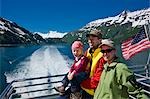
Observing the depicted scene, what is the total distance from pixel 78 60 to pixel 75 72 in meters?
0.09

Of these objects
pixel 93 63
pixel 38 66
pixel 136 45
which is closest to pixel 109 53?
pixel 93 63

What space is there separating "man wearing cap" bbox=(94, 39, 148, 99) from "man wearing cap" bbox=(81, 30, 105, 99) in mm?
314

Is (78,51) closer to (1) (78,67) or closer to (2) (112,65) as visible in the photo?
(1) (78,67)

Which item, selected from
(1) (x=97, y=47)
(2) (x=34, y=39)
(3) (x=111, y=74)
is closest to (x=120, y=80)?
(3) (x=111, y=74)

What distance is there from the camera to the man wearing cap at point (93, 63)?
2348 millimetres

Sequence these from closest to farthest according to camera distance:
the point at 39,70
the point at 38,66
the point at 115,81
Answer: the point at 115,81
the point at 39,70
the point at 38,66

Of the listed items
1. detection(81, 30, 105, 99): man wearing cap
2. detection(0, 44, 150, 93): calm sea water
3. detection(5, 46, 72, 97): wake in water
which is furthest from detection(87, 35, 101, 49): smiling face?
detection(0, 44, 150, 93): calm sea water

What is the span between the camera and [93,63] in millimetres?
2389

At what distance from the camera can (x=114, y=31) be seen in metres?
145

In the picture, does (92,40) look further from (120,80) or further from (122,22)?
(122,22)

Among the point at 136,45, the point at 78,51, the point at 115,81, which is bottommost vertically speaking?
the point at 115,81

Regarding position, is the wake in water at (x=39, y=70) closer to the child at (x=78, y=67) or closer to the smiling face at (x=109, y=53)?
the child at (x=78, y=67)

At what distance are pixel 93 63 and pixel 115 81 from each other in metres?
0.51

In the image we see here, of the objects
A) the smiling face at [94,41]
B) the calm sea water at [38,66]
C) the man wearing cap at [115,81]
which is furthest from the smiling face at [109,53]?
the calm sea water at [38,66]
